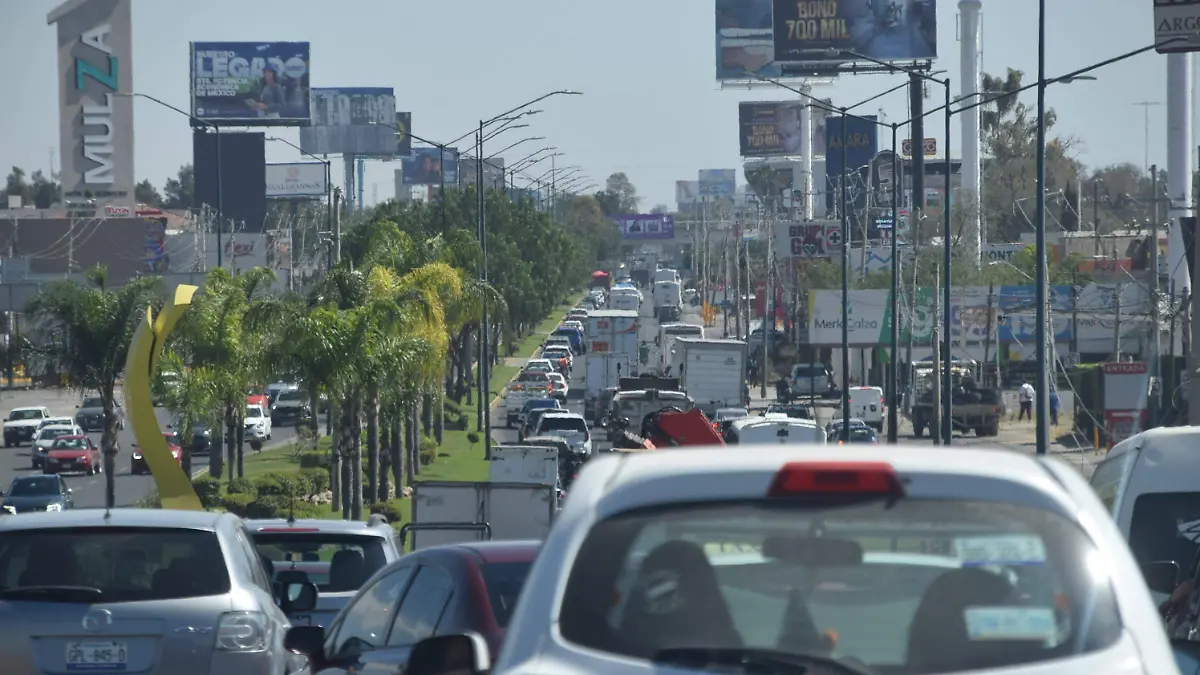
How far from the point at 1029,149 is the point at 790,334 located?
50.0 metres

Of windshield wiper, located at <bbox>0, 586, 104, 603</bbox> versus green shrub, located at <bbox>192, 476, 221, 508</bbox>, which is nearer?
windshield wiper, located at <bbox>0, 586, 104, 603</bbox>

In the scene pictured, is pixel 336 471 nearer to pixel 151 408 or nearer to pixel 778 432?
pixel 151 408

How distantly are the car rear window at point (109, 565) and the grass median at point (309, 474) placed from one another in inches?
826

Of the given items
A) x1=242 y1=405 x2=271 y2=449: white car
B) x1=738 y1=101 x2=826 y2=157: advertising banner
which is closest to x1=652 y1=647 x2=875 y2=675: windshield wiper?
x1=242 y1=405 x2=271 y2=449: white car

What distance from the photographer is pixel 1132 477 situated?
9.75m

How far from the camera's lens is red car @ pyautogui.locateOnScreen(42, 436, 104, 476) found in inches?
1944

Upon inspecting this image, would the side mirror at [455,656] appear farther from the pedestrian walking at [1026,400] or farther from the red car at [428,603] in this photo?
the pedestrian walking at [1026,400]

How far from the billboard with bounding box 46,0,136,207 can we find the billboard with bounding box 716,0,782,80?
4049 centimetres

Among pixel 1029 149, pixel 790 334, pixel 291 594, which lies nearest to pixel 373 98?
pixel 1029 149

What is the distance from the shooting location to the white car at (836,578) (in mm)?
3789

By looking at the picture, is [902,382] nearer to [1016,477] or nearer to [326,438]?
[326,438]

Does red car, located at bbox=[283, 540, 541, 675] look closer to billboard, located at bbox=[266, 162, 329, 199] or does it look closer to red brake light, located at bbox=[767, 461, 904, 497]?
red brake light, located at bbox=[767, 461, 904, 497]

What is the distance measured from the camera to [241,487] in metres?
36.3

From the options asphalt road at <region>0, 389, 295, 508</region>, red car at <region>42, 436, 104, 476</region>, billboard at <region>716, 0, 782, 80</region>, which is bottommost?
asphalt road at <region>0, 389, 295, 508</region>
